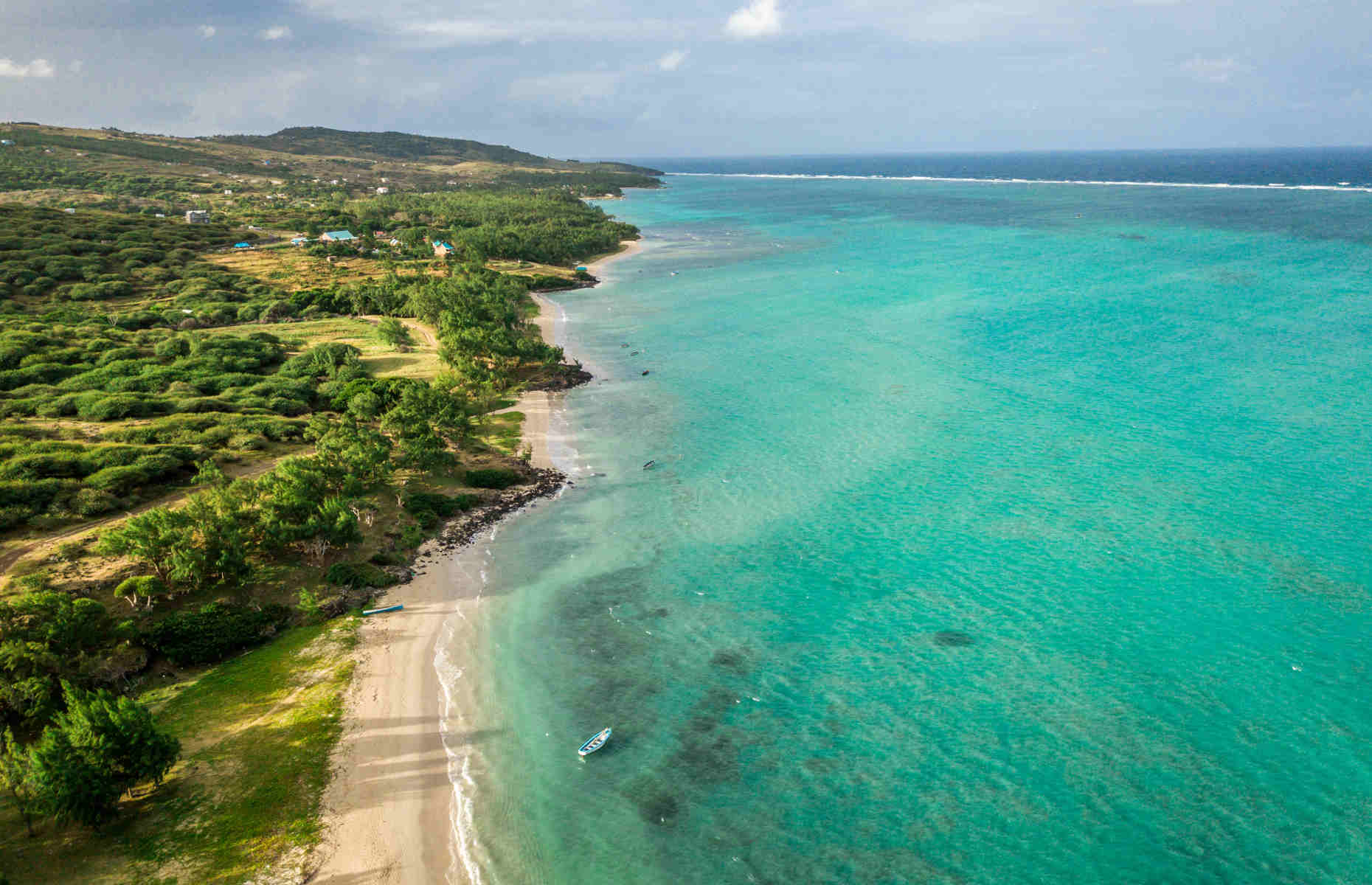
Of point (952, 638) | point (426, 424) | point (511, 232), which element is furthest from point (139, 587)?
point (511, 232)

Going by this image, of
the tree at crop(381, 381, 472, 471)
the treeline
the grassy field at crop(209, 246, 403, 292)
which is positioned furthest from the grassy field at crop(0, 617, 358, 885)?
the treeline

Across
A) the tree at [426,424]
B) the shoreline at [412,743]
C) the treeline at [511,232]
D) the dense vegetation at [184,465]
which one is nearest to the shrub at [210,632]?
the dense vegetation at [184,465]

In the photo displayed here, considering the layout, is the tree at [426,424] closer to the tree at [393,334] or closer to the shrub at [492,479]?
the shrub at [492,479]

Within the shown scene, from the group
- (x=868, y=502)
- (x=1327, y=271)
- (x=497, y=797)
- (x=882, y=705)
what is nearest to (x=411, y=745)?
(x=497, y=797)

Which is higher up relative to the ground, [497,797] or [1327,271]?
[1327,271]

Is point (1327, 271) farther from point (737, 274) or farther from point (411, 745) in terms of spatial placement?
point (411, 745)

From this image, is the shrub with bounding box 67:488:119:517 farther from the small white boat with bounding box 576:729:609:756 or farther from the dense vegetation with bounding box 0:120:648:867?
the small white boat with bounding box 576:729:609:756
